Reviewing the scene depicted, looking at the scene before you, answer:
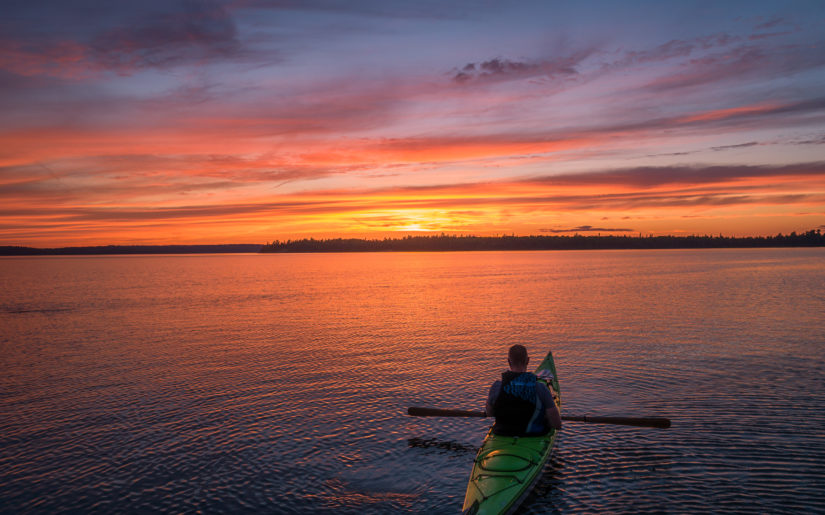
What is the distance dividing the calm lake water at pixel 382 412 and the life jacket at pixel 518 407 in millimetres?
1258

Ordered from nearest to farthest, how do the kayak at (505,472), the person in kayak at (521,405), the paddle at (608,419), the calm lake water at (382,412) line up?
the kayak at (505,472), the calm lake water at (382,412), the person in kayak at (521,405), the paddle at (608,419)

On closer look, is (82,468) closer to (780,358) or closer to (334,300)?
(780,358)

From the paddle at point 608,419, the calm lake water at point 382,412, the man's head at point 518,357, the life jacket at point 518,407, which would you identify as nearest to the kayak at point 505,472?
the life jacket at point 518,407

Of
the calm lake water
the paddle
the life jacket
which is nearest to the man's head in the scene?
the life jacket

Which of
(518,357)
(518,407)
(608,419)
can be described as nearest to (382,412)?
(518,407)

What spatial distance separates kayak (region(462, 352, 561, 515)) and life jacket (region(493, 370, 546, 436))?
7.5 inches

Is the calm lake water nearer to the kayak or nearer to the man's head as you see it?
the kayak

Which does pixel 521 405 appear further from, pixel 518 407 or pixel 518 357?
pixel 518 357

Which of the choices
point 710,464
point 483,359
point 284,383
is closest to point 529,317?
point 483,359

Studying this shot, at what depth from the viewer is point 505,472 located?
1036 cm

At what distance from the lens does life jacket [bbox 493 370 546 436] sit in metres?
11.4

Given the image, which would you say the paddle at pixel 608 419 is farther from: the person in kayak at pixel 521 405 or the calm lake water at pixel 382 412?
the person in kayak at pixel 521 405

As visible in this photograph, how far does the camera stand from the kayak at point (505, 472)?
9.59 m

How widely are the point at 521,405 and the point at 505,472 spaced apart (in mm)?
1649
